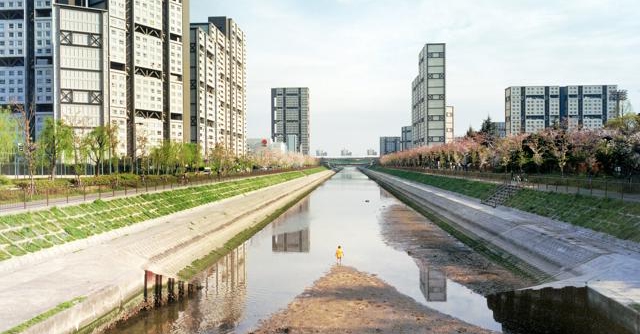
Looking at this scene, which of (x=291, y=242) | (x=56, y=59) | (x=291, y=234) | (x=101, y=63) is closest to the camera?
(x=291, y=242)

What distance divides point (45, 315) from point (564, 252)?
82.9 ft

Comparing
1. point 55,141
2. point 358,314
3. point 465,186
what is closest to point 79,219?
point 358,314

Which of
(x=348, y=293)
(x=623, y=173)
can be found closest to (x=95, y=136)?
(x=348, y=293)

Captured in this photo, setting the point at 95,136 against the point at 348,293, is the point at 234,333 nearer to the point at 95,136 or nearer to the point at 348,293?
the point at 348,293

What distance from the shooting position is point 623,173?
49844 mm

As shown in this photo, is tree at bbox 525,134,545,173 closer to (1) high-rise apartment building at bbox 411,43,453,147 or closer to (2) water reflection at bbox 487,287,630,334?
(2) water reflection at bbox 487,287,630,334

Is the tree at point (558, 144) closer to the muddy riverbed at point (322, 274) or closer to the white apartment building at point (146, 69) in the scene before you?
the muddy riverbed at point (322, 274)

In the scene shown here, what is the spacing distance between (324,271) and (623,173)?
39.4 metres

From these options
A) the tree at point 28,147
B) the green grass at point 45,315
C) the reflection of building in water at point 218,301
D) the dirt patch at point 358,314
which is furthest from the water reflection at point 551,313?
the tree at point 28,147

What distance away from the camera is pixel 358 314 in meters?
20.0

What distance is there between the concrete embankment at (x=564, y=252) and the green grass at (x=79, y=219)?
25.6 metres

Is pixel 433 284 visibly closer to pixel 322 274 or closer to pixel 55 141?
pixel 322 274

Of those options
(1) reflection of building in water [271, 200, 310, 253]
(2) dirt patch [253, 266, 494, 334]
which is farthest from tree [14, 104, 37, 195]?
(2) dirt patch [253, 266, 494, 334]

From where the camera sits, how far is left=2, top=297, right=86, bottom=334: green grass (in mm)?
13688
